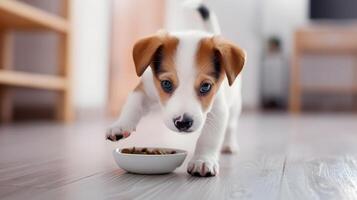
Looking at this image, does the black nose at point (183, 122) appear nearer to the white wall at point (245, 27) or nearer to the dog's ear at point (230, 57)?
the dog's ear at point (230, 57)

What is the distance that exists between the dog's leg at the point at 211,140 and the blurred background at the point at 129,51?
133cm

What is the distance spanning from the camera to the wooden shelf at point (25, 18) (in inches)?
93.2

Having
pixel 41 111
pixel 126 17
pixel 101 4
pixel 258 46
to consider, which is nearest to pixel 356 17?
pixel 258 46

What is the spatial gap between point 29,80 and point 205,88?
168 centimetres

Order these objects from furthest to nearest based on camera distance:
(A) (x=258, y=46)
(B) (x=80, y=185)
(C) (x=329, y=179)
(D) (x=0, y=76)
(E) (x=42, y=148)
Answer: (A) (x=258, y=46) < (D) (x=0, y=76) < (E) (x=42, y=148) < (C) (x=329, y=179) < (B) (x=80, y=185)

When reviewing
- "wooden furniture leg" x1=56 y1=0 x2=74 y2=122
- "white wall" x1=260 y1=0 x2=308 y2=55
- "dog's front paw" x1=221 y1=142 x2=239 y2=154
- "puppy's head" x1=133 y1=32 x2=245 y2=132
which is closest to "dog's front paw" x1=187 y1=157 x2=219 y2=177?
"puppy's head" x1=133 y1=32 x2=245 y2=132

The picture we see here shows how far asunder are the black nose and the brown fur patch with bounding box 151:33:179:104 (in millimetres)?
67

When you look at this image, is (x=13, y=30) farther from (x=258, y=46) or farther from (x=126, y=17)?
(x=258, y=46)

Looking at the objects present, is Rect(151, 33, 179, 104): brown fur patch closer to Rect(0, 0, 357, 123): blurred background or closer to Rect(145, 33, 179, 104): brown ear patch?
Rect(145, 33, 179, 104): brown ear patch

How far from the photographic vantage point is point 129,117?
1174mm

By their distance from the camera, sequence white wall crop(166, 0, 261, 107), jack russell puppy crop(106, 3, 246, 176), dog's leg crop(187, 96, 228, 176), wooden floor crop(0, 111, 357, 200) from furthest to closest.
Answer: white wall crop(166, 0, 261, 107) → dog's leg crop(187, 96, 228, 176) → jack russell puppy crop(106, 3, 246, 176) → wooden floor crop(0, 111, 357, 200)

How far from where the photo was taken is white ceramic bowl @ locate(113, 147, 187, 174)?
1.06 metres

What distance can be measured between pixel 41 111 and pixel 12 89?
0.20 m

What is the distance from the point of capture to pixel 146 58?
3.44ft
